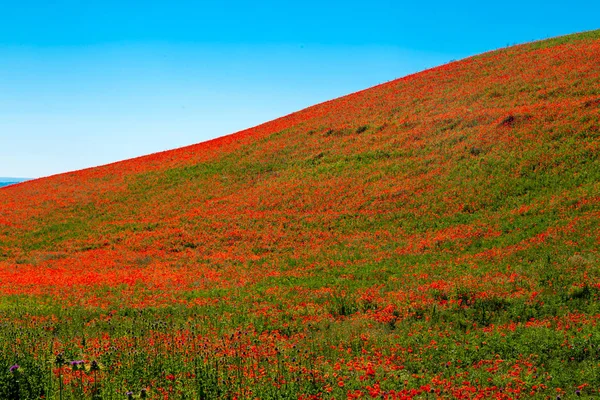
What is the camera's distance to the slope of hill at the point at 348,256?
31.5ft

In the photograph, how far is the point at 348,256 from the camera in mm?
22578

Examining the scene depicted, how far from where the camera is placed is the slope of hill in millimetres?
9594

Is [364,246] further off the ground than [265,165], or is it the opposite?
[265,165]

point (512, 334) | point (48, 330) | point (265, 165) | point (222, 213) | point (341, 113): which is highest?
point (341, 113)

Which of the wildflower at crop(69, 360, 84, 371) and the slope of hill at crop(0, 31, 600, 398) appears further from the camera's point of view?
the slope of hill at crop(0, 31, 600, 398)

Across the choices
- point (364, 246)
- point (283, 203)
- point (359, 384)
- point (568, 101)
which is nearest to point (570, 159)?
point (568, 101)

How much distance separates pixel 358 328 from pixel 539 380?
5443mm

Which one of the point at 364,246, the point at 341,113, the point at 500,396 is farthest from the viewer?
the point at 341,113

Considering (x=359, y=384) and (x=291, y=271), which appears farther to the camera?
(x=291, y=271)

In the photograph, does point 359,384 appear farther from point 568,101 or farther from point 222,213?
point 568,101

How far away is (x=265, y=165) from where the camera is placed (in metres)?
44.6

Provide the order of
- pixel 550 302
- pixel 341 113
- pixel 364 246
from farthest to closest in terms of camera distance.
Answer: pixel 341 113 < pixel 364 246 < pixel 550 302

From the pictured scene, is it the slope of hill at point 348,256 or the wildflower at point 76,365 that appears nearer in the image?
the wildflower at point 76,365

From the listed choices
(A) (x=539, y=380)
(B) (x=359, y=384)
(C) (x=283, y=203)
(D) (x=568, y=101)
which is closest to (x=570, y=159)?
(D) (x=568, y=101)
